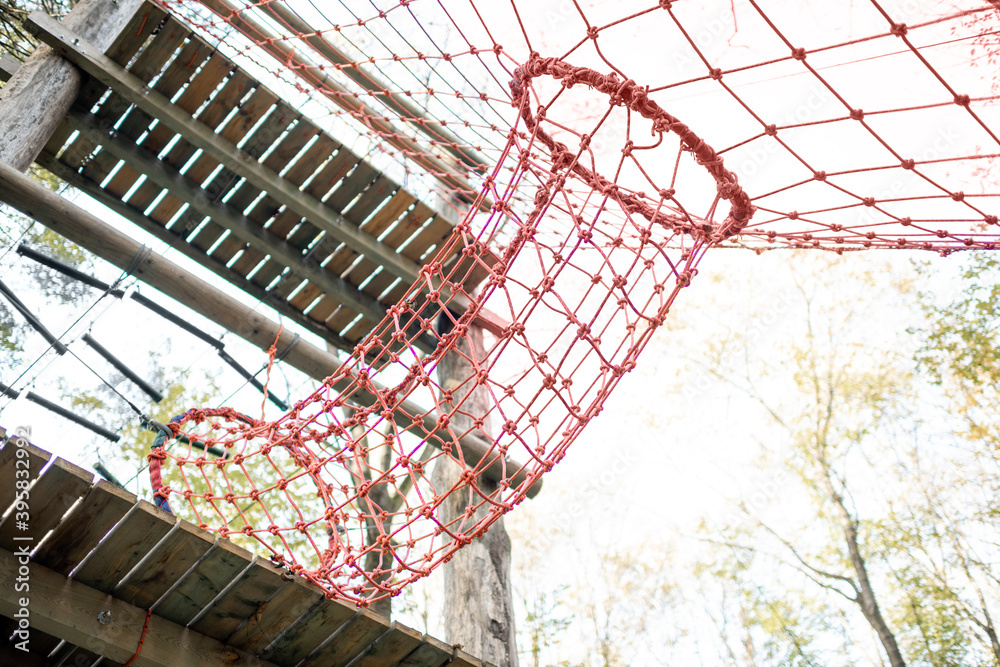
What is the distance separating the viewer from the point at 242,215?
194 inches

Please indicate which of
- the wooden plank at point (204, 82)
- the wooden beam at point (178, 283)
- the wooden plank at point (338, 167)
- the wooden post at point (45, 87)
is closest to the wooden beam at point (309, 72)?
the wooden plank at point (338, 167)

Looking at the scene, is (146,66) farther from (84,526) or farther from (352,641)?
(352,641)

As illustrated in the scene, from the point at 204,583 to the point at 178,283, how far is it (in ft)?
5.60

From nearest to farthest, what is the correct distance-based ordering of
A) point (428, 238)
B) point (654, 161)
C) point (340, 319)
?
point (654, 161)
point (428, 238)
point (340, 319)

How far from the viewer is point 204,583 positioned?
2855 mm

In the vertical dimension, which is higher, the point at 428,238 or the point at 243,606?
the point at 428,238

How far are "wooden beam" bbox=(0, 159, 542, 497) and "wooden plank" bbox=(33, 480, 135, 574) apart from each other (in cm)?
115

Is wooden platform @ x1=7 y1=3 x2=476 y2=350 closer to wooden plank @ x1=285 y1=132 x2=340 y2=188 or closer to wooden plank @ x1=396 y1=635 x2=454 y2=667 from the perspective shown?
wooden plank @ x1=285 y1=132 x2=340 y2=188

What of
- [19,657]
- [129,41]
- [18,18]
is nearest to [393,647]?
[19,657]

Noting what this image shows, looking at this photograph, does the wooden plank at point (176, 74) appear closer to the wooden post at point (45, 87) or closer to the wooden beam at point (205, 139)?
the wooden beam at point (205, 139)

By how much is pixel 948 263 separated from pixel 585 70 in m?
8.22

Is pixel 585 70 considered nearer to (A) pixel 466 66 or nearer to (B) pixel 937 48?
(B) pixel 937 48

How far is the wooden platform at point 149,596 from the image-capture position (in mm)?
2602

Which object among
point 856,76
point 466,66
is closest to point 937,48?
point 856,76
